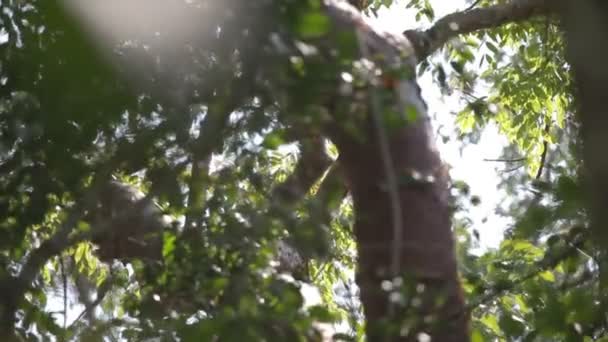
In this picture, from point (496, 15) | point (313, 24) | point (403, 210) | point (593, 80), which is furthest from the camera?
point (496, 15)

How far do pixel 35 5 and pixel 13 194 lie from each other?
0.67 meters

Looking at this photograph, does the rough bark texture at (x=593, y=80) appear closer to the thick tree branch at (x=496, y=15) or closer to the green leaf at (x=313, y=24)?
the green leaf at (x=313, y=24)

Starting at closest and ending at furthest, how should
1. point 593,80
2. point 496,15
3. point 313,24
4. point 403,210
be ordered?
point 593,80
point 313,24
point 403,210
point 496,15

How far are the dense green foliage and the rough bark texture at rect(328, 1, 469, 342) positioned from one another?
91 mm

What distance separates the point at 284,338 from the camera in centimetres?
197

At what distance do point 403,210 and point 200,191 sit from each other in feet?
1.62

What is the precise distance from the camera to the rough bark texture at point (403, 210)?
2.17 m

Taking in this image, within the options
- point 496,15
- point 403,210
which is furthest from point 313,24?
point 496,15

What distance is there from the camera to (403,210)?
233cm

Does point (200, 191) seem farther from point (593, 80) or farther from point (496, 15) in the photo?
point (496, 15)

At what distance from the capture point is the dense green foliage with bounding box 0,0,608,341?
6.66 ft

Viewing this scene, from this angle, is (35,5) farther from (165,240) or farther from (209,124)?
(209,124)

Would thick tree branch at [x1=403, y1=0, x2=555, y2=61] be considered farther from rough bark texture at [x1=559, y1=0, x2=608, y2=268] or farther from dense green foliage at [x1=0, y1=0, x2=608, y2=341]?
rough bark texture at [x1=559, y1=0, x2=608, y2=268]

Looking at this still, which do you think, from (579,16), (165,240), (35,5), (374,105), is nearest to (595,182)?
(579,16)
